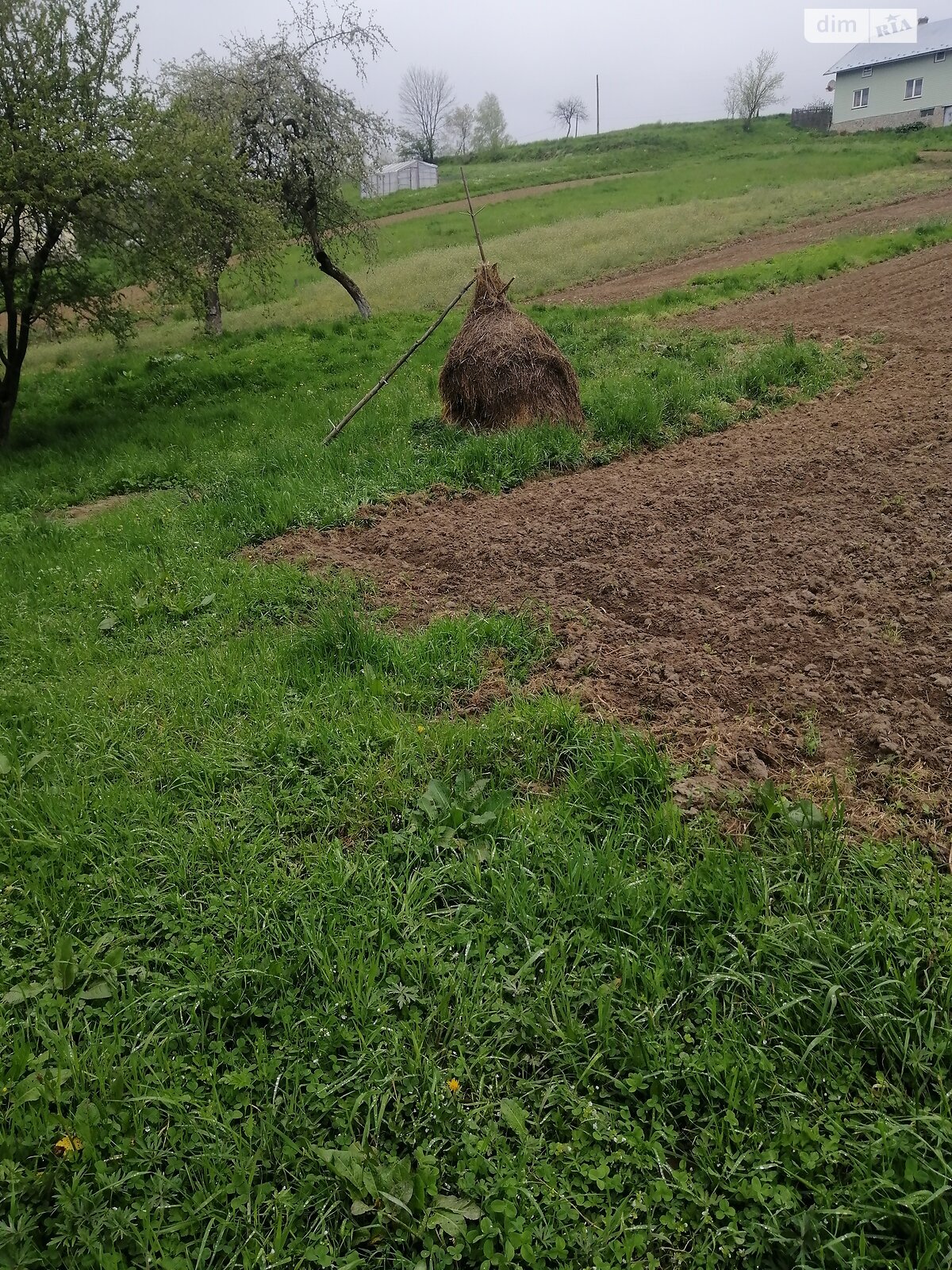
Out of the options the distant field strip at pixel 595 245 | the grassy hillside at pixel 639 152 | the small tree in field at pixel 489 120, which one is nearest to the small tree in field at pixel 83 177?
the distant field strip at pixel 595 245

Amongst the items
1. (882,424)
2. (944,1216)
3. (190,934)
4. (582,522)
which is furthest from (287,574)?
(882,424)

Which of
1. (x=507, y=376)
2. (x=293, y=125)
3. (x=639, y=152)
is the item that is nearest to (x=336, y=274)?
(x=293, y=125)

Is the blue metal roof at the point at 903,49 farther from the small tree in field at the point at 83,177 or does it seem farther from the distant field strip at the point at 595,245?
the small tree in field at the point at 83,177

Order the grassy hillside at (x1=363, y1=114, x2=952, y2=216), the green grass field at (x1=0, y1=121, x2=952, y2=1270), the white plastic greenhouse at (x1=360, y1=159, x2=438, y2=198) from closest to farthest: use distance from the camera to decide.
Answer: the green grass field at (x1=0, y1=121, x2=952, y2=1270) < the grassy hillside at (x1=363, y1=114, x2=952, y2=216) < the white plastic greenhouse at (x1=360, y1=159, x2=438, y2=198)

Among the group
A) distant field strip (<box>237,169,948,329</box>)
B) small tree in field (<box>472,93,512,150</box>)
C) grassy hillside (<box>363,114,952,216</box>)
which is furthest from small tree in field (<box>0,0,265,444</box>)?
small tree in field (<box>472,93,512,150</box>)

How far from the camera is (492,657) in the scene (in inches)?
178

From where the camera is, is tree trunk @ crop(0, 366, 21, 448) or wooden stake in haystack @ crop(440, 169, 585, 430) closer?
wooden stake in haystack @ crop(440, 169, 585, 430)

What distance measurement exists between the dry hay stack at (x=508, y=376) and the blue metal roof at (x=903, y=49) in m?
58.0

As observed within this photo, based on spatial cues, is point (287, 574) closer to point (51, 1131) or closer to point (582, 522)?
point (582, 522)

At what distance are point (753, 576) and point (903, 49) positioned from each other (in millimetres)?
64422

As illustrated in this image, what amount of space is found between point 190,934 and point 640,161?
56894 millimetres

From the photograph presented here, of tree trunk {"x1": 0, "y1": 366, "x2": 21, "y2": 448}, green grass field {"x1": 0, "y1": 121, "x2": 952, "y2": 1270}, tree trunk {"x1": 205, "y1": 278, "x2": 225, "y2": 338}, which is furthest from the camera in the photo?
tree trunk {"x1": 205, "y1": 278, "x2": 225, "y2": 338}

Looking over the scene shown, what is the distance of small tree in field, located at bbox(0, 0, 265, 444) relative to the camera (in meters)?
10.5

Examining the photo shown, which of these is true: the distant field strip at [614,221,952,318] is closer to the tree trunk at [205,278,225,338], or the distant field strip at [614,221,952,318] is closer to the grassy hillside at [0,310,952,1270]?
the tree trunk at [205,278,225,338]
